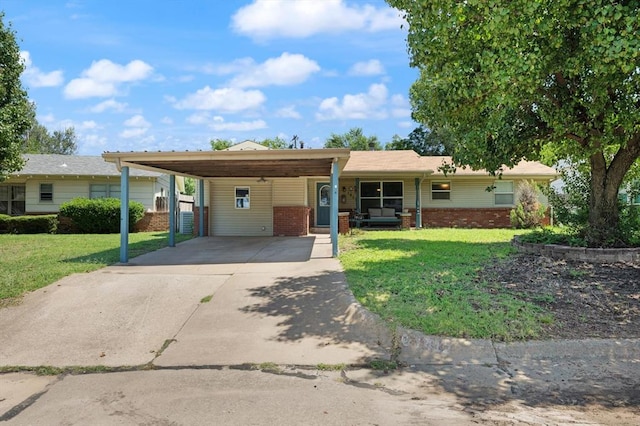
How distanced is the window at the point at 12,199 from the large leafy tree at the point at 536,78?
69.0 feet

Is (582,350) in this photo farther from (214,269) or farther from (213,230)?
(213,230)

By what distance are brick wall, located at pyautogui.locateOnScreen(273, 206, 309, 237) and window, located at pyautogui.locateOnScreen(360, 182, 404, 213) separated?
4.92 metres

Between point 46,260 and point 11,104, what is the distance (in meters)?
10.4

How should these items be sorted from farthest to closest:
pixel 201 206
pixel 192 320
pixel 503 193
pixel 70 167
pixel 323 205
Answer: pixel 70 167 → pixel 503 193 → pixel 323 205 → pixel 201 206 → pixel 192 320

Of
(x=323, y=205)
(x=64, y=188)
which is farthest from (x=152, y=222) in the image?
(x=323, y=205)

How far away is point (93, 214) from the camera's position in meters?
19.4

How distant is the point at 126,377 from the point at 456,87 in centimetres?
742

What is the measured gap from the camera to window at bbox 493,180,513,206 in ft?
69.1

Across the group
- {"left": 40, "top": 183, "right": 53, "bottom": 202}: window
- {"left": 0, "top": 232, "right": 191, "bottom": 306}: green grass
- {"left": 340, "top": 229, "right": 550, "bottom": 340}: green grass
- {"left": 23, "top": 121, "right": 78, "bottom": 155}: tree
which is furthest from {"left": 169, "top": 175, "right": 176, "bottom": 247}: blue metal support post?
{"left": 23, "top": 121, "right": 78, "bottom": 155}: tree

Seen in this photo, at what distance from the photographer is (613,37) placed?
6031 mm

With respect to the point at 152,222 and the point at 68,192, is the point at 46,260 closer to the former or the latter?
the point at 152,222

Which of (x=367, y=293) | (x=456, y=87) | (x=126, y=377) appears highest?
(x=456, y=87)

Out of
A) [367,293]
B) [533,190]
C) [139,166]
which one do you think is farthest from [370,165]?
[367,293]

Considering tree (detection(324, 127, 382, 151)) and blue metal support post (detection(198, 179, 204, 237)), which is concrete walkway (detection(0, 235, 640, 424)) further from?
tree (detection(324, 127, 382, 151))
